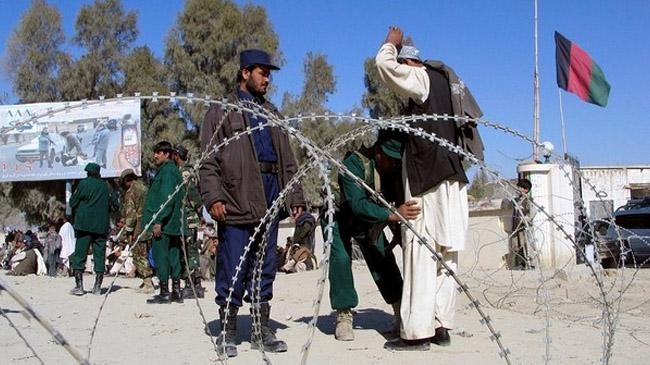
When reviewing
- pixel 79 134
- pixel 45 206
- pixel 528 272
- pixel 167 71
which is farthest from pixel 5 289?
pixel 167 71

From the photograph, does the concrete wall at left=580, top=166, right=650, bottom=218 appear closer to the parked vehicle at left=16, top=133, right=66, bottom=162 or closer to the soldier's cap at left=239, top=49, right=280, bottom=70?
the parked vehicle at left=16, top=133, right=66, bottom=162

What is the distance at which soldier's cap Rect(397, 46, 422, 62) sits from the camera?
4.59 meters

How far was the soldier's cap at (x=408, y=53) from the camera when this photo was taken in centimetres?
459

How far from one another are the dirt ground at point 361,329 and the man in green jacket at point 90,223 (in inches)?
17.1

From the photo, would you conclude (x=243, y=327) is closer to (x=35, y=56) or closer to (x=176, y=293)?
(x=176, y=293)

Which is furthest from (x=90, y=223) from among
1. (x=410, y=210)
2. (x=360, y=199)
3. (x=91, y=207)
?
(x=410, y=210)

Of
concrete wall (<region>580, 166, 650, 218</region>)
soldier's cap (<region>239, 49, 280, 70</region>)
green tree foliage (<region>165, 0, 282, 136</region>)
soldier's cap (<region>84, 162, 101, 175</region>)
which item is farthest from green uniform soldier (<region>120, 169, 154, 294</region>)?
concrete wall (<region>580, 166, 650, 218</region>)

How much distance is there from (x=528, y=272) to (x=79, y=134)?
18243mm

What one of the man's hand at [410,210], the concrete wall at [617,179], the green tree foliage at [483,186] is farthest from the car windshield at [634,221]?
the concrete wall at [617,179]

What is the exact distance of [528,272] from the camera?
8625 millimetres

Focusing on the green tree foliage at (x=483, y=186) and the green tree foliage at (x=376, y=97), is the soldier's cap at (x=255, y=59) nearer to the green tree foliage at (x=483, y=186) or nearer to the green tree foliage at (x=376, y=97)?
the green tree foliage at (x=483, y=186)

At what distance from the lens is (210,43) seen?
3155cm

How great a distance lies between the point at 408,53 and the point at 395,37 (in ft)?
0.55

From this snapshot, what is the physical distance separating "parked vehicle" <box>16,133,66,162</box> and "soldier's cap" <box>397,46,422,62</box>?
818 inches
